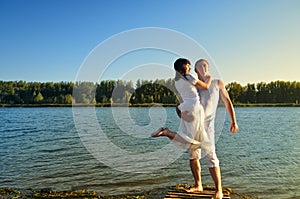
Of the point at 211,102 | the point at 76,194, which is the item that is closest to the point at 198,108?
the point at 211,102

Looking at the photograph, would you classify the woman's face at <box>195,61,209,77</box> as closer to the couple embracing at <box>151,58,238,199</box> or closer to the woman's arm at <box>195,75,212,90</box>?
the couple embracing at <box>151,58,238,199</box>

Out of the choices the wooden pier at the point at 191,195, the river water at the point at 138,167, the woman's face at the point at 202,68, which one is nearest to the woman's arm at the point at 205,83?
the woman's face at the point at 202,68

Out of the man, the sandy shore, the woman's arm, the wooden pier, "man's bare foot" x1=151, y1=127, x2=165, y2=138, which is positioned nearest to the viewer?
the woman's arm

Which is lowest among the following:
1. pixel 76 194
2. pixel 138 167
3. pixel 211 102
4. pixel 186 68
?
pixel 138 167

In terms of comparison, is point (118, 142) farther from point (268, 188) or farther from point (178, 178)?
point (268, 188)

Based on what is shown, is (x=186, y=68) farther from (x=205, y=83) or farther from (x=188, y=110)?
(x=188, y=110)

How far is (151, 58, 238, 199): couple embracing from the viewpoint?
5.40 meters

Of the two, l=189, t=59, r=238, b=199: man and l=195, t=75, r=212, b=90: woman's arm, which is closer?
l=195, t=75, r=212, b=90: woman's arm

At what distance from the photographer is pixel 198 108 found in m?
5.42

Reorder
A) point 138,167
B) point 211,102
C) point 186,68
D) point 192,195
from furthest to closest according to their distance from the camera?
point 138,167
point 192,195
point 211,102
point 186,68

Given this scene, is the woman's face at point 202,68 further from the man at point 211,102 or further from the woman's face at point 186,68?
the woman's face at point 186,68

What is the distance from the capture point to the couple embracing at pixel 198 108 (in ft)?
17.7

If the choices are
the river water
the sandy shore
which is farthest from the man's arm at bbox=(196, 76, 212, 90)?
the sandy shore

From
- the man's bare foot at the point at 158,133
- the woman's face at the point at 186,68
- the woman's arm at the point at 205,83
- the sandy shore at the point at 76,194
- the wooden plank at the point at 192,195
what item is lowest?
the sandy shore at the point at 76,194
